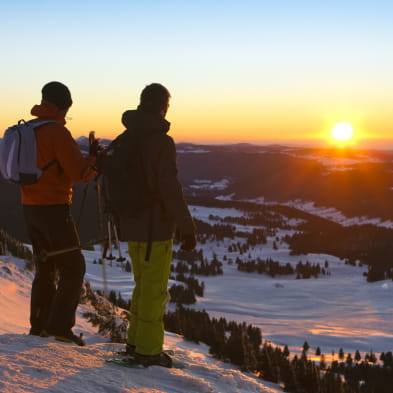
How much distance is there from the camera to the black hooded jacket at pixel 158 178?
3.12m

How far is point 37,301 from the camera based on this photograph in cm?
372

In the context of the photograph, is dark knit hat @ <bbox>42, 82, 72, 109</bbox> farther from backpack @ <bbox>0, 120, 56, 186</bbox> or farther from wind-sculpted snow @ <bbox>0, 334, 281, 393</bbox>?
wind-sculpted snow @ <bbox>0, 334, 281, 393</bbox>

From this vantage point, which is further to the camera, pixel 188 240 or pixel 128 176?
pixel 188 240

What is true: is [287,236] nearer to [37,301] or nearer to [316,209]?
[37,301]

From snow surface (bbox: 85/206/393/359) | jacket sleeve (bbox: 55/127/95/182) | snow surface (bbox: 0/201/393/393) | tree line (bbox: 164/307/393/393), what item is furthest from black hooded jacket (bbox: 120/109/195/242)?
snow surface (bbox: 85/206/393/359)

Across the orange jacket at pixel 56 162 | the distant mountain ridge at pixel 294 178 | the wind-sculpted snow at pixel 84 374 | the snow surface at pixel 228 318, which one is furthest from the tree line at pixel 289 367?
the distant mountain ridge at pixel 294 178

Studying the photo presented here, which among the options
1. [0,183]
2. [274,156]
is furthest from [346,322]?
[274,156]

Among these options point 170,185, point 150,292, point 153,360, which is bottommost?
point 153,360

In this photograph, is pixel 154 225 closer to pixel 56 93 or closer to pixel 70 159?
pixel 70 159

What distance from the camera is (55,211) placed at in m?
3.42

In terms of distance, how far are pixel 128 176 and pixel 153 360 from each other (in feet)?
4.81

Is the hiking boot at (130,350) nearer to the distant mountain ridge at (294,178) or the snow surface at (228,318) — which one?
the snow surface at (228,318)

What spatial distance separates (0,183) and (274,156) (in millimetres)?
103712

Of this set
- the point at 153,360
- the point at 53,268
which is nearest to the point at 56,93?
the point at 53,268
